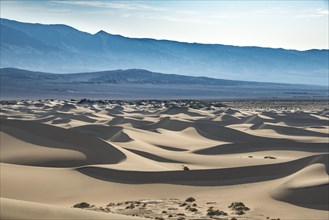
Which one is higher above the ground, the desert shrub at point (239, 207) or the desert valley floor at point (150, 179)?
the desert shrub at point (239, 207)

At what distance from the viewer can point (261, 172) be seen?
21781mm

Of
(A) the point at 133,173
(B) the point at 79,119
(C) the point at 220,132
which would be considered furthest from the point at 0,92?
(A) the point at 133,173

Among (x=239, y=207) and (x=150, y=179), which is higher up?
(x=239, y=207)

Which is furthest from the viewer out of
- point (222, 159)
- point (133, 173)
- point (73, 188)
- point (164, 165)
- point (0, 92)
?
point (0, 92)

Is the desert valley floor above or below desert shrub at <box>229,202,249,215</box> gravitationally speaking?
below

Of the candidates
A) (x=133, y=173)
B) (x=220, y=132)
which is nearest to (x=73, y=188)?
(x=133, y=173)

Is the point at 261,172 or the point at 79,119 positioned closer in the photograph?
the point at 261,172

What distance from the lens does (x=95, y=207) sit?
1533cm

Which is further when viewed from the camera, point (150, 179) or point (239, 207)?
point (150, 179)

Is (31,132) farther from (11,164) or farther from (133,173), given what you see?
(133,173)

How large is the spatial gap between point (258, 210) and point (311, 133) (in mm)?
27312

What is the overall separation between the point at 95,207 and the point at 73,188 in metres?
3.74

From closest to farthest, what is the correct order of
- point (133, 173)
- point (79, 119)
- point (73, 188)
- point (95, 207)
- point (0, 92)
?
1. point (95, 207)
2. point (73, 188)
3. point (133, 173)
4. point (79, 119)
5. point (0, 92)

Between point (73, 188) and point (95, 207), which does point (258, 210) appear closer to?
point (95, 207)
